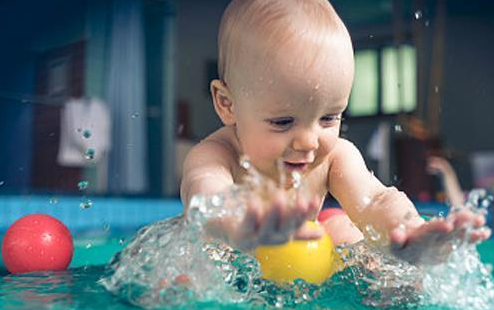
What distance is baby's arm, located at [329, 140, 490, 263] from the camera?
150 centimetres

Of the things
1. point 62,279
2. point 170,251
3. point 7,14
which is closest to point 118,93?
point 7,14

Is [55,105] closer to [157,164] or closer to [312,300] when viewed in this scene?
[157,164]

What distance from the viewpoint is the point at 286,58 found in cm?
176

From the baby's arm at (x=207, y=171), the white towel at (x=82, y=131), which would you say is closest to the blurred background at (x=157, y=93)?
the white towel at (x=82, y=131)

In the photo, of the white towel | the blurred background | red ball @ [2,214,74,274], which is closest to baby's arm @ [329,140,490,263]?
red ball @ [2,214,74,274]

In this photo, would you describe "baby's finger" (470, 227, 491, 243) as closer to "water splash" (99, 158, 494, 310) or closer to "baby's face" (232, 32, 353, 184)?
"water splash" (99, 158, 494, 310)

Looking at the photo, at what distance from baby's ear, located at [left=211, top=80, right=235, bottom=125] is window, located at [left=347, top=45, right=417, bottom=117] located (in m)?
9.57

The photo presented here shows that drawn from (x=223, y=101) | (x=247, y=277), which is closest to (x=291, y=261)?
(x=247, y=277)

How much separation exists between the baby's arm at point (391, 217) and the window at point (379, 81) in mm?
9422

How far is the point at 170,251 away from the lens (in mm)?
1685

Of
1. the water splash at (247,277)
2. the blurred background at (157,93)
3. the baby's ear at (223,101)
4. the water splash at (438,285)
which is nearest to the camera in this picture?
the water splash at (247,277)

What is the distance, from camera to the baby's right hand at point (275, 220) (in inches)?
47.6

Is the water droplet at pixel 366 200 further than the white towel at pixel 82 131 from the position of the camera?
No

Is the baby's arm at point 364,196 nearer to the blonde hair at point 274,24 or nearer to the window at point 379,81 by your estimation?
the blonde hair at point 274,24
